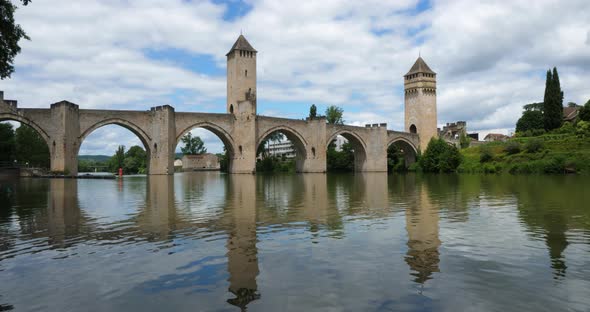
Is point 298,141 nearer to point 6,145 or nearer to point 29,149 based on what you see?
point 6,145

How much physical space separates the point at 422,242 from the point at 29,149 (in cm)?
5719

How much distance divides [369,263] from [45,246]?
5.68m

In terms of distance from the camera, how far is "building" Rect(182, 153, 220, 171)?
91500mm

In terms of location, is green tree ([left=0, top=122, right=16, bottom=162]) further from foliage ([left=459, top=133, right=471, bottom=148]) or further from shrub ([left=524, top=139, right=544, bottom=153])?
foliage ([left=459, top=133, right=471, bottom=148])

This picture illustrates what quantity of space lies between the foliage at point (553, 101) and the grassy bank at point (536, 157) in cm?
916

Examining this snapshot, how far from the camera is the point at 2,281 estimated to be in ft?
18.9

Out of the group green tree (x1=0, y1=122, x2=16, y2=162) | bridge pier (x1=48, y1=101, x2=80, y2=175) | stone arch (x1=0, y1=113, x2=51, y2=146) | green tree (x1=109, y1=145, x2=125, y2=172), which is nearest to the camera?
stone arch (x1=0, y1=113, x2=51, y2=146)

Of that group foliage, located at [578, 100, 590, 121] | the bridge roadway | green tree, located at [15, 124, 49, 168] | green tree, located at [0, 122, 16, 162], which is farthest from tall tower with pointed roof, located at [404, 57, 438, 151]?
green tree, located at [0, 122, 16, 162]

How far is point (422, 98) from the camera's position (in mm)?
67625

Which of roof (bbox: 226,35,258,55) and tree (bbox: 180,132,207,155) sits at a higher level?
roof (bbox: 226,35,258,55)

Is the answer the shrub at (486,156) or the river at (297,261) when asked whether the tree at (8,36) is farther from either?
the shrub at (486,156)

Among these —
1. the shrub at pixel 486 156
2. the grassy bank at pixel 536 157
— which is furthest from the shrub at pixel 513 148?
the shrub at pixel 486 156

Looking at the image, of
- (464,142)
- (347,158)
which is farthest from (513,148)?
(347,158)

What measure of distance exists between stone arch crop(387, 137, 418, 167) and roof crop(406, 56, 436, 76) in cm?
1081
